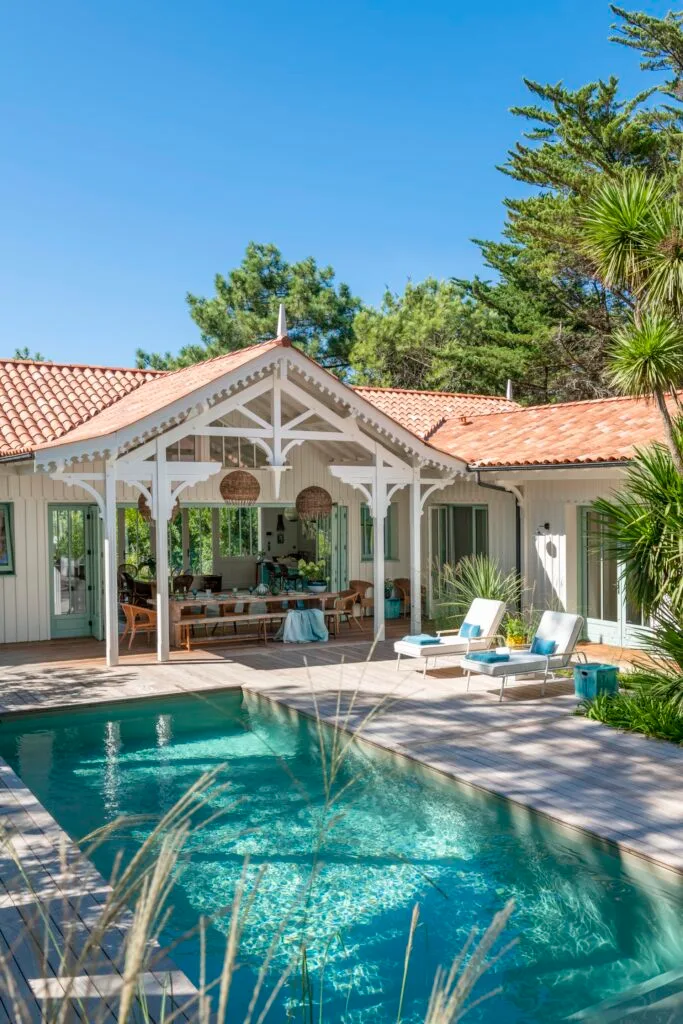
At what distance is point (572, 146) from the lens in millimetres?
26484

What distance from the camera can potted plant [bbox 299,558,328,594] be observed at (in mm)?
18172

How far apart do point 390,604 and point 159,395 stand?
729 centimetres

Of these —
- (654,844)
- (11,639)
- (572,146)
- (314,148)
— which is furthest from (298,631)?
(314,148)

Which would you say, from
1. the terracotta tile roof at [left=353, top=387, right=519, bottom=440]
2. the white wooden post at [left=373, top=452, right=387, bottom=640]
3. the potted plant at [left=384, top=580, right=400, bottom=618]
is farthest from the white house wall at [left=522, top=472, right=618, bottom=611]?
the terracotta tile roof at [left=353, top=387, right=519, bottom=440]

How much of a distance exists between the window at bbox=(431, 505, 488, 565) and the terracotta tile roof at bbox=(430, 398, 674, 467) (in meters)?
1.62

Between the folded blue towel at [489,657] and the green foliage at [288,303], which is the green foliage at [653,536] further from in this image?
the green foliage at [288,303]

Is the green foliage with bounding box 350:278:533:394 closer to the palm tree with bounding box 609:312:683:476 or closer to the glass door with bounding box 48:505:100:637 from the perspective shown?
the glass door with bounding box 48:505:100:637

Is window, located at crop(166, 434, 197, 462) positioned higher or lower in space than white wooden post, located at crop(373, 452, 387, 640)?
higher

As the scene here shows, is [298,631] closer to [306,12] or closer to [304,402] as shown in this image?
[304,402]

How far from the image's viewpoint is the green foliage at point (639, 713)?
959cm

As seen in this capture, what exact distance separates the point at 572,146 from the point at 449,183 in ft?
40.5

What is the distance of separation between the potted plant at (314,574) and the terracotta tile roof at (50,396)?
528 centimetres

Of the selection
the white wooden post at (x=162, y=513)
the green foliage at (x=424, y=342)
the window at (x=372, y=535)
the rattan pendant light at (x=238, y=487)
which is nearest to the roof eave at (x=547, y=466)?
the window at (x=372, y=535)

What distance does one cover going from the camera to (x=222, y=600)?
16.1 m
